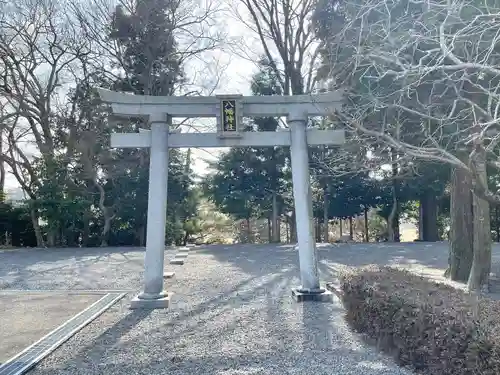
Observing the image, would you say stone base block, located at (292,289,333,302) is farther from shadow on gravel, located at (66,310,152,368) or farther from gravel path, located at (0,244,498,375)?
shadow on gravel, located at (66,310,152,368)

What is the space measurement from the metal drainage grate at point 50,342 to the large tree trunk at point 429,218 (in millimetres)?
13126

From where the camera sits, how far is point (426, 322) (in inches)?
111

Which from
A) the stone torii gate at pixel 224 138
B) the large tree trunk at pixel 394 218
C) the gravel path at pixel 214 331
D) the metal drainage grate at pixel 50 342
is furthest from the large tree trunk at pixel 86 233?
the large tree trunk at pixel 394 218

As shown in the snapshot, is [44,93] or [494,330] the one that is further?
[44,93]

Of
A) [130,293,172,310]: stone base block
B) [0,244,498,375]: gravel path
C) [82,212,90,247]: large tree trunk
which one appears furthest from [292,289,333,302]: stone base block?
[82,212,90,247]: large tree trunk

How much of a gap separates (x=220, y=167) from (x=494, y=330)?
1467cm

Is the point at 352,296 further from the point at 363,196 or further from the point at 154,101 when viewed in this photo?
the point at 363,196

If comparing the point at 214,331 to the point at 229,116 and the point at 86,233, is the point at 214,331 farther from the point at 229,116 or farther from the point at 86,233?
the point at 86,233

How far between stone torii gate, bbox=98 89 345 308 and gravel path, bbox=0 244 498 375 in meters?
0.56

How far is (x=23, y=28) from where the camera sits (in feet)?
48.6

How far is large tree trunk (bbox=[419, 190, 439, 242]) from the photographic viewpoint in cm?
1600

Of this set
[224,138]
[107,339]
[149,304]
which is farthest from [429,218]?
[107,339]

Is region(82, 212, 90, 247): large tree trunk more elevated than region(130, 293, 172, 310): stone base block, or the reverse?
region(82, 212, 90, 247): large tree trunk

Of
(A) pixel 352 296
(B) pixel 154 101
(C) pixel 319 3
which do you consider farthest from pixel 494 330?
(C) pixel 319 3
